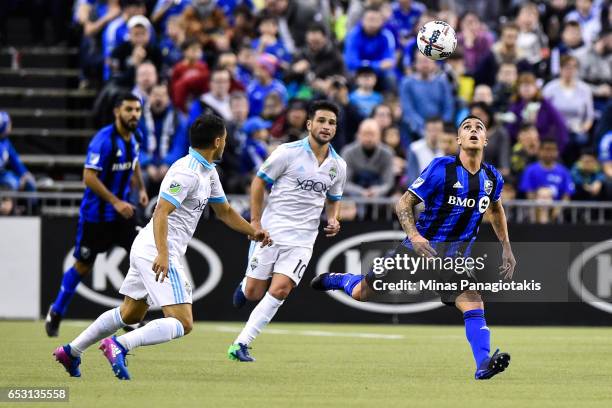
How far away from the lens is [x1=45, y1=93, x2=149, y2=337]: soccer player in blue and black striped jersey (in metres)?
14.4

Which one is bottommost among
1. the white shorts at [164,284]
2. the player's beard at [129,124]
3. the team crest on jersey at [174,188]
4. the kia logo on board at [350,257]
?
the kia logo on board at [350,257]

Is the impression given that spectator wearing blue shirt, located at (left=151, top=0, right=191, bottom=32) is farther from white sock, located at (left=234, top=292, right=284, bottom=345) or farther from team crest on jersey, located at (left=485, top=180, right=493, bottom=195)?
team crest on jersey, located at (left=485, top=180, right=493, bottom=195)

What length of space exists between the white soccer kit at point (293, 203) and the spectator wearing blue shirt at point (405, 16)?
35.7 ft

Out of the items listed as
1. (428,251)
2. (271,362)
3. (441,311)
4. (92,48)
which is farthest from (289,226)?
(92,48)

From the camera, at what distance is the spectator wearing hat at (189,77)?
20422mm

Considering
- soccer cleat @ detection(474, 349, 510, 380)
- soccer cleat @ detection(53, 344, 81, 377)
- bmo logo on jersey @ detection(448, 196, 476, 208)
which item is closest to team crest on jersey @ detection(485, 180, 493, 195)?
bmo logo on jersey @ detection(448, 196, 476, 208)

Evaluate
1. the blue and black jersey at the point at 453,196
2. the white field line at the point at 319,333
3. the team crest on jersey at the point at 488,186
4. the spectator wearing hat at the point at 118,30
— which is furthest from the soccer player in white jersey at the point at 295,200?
the spectator wearing hat at the point at 118,30

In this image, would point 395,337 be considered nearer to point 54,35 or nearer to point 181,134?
point 181,134

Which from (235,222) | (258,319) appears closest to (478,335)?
(235,222)

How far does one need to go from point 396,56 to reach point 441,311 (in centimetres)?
564

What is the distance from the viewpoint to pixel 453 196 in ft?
36.5

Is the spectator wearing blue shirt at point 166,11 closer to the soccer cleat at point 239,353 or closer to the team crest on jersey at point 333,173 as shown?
the team crest on jersey at point 333,173

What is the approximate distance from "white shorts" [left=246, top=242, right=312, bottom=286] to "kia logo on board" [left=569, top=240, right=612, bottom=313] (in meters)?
6.10

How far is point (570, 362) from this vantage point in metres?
12.6
